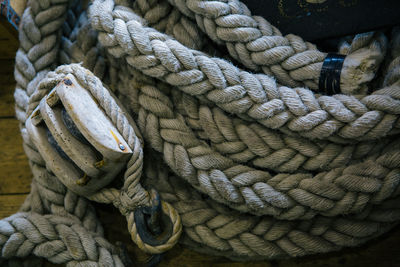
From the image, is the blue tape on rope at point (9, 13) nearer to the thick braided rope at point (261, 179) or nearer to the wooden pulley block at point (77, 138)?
the wooden pulley block at point (77, 138)

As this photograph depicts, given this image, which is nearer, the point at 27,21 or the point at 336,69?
the point at 336,69

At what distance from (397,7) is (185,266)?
2.42 feet

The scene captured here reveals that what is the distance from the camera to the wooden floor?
91 cm

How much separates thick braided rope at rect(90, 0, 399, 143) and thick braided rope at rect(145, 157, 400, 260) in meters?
0.18

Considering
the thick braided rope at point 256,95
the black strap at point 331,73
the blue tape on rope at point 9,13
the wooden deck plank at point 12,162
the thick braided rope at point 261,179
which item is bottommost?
the wooden deck plank at point 12,162

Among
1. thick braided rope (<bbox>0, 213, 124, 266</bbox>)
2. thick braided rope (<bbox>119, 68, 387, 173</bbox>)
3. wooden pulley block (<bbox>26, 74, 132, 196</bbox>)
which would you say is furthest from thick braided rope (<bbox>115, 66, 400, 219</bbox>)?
thick braided rope (<bbox>0, 213, 124, 266</bbox>)

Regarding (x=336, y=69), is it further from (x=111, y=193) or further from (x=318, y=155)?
(x=111, y=193)

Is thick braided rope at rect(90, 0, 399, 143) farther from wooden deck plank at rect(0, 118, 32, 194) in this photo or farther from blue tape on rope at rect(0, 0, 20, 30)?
wooden deck plank at rect(0, 118, 32, 194)

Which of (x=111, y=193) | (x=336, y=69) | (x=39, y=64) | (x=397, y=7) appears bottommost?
(x=111, y=193)

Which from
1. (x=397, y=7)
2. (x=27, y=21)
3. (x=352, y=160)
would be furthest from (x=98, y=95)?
(x=397, y=7)

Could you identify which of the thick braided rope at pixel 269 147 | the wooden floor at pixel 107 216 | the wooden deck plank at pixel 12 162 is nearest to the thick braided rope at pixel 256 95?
the thick braided rope at pixel 269 147

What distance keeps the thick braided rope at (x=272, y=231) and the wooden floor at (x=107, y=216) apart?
0.19 feet

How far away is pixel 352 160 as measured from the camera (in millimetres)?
854

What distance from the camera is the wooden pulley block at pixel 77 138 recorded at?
0.75m
